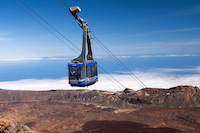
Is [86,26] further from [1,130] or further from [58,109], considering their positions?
[58,109]

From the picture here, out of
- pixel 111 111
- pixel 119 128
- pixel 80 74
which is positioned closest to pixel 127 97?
pixel 111 111

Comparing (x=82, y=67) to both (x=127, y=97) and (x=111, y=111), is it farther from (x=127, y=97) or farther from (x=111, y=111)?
(x=127, y=97)

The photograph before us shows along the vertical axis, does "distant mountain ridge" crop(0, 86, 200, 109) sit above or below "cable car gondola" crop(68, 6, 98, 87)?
below

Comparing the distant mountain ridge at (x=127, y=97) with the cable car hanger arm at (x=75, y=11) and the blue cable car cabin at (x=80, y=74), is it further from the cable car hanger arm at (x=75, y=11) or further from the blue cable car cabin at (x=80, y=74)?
the cable car hanger arm at (x=75, y=11)

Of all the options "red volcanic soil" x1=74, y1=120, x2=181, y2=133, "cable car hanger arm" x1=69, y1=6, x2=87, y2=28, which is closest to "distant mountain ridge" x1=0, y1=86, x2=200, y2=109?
"red volcanic soil" x1=74, y1=120, x2=181, y2=133

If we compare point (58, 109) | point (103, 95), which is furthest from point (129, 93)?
point (58, 109)

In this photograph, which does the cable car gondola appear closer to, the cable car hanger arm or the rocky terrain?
the cable car hanger arm
